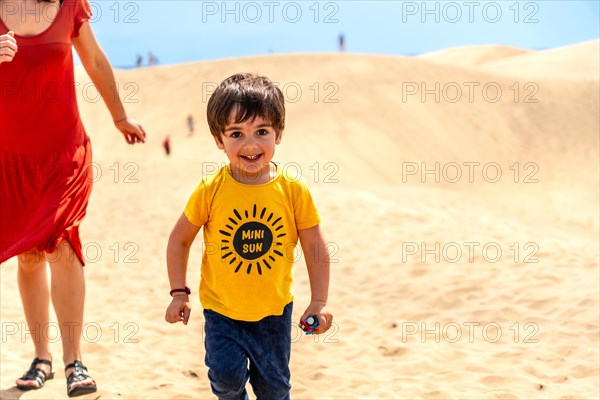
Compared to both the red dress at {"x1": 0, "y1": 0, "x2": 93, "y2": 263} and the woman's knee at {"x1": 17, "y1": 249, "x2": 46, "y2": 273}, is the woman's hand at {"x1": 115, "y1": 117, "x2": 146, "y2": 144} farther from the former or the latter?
the woman's knee at {"x1": 17, "y1": 249, "x2": 46, "y2": 273}

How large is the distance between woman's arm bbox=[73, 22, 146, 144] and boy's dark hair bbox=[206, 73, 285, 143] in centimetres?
135

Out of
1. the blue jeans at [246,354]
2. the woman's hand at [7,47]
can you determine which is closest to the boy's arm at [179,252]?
the blue jeans at [246,354]

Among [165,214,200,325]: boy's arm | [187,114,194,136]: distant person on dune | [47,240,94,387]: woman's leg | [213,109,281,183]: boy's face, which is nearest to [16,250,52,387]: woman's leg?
[47,240,94,387]: woman's leg

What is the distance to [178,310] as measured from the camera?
2.53 m

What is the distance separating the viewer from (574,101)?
86.8 feet

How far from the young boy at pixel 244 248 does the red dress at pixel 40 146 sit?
1.02 meters

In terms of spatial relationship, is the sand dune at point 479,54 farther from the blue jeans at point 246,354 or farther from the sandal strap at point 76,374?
the blue jeans at point 246,354

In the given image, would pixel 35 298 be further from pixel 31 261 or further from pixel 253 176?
pixel 253 176

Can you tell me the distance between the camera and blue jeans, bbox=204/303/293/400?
2566 mm

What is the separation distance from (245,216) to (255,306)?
1.11 ft

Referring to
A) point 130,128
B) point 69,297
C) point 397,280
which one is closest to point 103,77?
point 130,128

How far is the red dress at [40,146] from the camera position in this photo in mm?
3281

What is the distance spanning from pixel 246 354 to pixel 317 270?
0.42 meters

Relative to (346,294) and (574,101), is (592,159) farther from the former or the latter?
(346,294)
